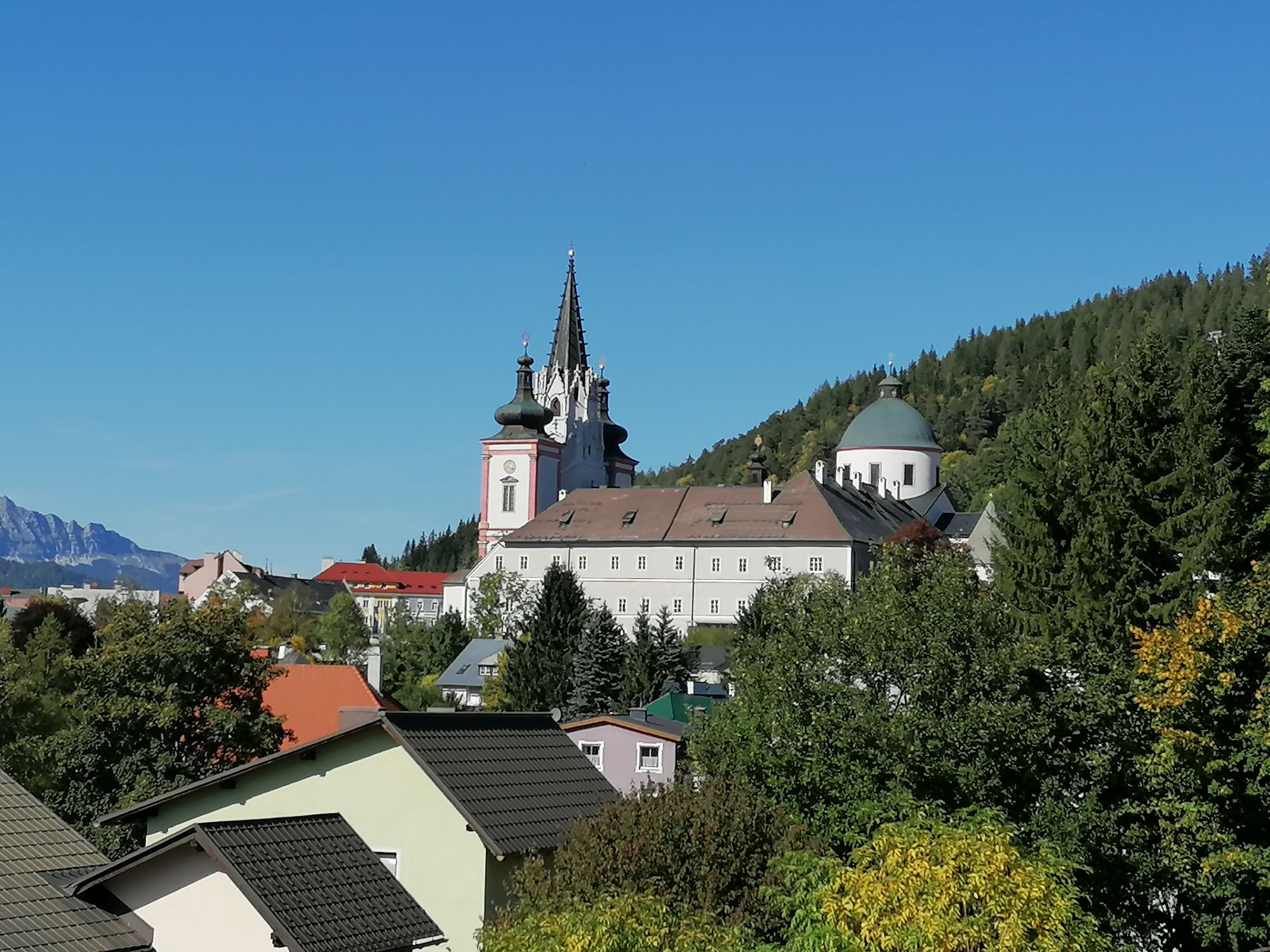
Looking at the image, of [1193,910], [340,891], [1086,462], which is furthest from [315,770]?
[1086,462]

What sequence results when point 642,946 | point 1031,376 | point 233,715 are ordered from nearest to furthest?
point 642,946 < point 233,715 < point 1031,376

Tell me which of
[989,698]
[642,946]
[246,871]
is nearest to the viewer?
[642,946]

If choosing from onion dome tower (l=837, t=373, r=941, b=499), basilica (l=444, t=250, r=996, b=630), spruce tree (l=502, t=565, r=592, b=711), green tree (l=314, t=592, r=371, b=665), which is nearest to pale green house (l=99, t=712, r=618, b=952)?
spruce tree (l=502, t=565, r=592, b=711)

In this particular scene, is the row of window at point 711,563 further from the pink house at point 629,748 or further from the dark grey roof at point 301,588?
the pink house at point 629,748

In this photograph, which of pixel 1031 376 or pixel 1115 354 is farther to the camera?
pixel 1031 376

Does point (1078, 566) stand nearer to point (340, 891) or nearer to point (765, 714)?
point (765, 714)

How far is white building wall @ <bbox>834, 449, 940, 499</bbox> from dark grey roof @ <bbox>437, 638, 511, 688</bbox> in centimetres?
4717

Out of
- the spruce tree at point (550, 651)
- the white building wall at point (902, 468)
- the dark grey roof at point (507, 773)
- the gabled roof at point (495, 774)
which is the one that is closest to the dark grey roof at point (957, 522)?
the white building wall at point (902, 468)

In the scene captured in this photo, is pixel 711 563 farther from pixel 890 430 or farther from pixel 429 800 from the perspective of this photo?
pixel 429 800

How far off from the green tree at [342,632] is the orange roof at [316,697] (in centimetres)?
5122

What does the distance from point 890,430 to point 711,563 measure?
31.3 m

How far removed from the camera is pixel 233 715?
38.8 m

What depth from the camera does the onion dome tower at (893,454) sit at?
437 ft

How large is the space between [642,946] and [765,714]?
32.4 feet
